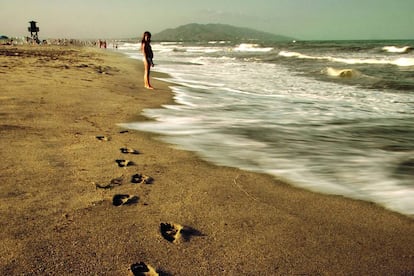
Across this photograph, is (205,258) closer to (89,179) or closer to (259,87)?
(89,179)

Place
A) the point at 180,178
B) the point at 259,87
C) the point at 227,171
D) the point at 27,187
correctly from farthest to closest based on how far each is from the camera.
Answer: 1. the point at 259,87
2. the point at 227,171
3. the point at 180,178
4. the point at 27,187

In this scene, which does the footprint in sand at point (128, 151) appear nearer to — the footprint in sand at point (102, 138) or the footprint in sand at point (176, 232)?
the footprint in sand at point (102, 138)

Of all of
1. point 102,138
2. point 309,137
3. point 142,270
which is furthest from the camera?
point 309,137

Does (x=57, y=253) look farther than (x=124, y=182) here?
No

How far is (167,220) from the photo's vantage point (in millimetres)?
2279

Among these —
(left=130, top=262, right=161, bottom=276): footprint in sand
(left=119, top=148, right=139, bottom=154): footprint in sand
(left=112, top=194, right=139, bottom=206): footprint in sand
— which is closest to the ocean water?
(left=119, top=148, right=139, bottom=154): footprint in sand

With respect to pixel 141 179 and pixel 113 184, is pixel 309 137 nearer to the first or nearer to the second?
pixel 141 179

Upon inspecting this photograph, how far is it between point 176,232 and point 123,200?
586 millimetres

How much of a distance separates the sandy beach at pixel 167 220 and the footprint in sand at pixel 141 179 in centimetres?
1

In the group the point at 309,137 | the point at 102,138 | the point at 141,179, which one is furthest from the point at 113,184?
the point at 309,137

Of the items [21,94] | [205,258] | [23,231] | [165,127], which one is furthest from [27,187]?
[21,94]

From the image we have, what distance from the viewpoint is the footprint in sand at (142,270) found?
175cm

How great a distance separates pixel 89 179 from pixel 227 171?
1297 mm

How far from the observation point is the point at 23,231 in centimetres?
200
